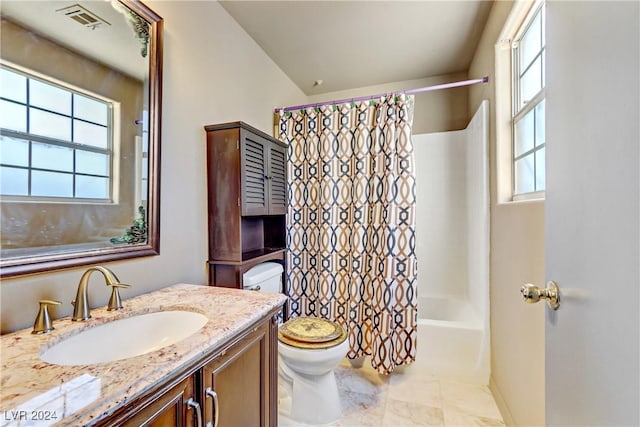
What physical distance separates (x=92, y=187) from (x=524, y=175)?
1949 mm

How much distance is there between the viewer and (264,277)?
1732 millimetres

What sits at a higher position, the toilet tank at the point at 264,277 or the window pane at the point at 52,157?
the window pane at the point at 52,157

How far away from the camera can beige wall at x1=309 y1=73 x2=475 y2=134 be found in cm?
260

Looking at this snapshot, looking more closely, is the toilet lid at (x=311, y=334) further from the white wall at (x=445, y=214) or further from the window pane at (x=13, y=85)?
the window pane at (x=13, y=85)

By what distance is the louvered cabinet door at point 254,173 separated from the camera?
1551mm

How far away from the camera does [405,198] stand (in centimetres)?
190

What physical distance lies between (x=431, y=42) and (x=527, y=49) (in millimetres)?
779

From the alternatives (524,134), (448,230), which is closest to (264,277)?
(524,134)

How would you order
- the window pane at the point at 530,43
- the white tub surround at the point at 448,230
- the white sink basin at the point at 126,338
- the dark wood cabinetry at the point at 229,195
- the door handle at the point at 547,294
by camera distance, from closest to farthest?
the door handle at the point at 547,294, the white sink basin at the point at 126,338, the window pane at the point at 530,43, the dark wood cabinetry at the point at 229,195, the white tub surround at the point at 448,230

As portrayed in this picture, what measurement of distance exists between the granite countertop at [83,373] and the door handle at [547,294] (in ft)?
2.66

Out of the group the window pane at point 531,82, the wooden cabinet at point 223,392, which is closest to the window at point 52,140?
the wooden cabinet at point 223,392

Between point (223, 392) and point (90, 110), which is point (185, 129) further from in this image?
point (223, 392)

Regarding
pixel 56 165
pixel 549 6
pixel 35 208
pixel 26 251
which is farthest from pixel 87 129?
pixel 549 6

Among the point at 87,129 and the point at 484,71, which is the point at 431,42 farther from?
the point at 87,129
